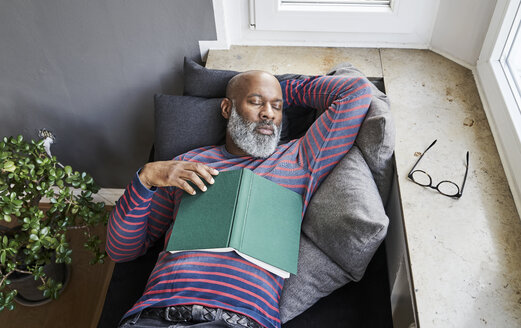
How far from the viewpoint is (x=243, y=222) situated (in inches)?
43.7

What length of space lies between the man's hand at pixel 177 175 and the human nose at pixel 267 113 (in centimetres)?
29

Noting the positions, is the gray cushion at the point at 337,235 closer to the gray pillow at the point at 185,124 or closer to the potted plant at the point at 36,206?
the gray pillow at the point at 185,124

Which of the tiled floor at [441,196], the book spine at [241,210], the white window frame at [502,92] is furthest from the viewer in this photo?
the white window frame at [502,92]

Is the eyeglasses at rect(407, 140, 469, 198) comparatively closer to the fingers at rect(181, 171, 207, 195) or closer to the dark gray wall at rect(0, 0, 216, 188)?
the fingers at rect(181, 171, 207, 195)

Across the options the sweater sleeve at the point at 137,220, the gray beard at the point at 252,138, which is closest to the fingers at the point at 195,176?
the sweater sleeve at the point at 137,220

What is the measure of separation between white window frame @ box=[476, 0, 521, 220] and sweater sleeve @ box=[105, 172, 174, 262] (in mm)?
1024

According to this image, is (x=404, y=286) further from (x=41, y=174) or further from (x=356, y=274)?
(x=41, y=174)

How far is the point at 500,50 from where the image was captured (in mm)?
1396

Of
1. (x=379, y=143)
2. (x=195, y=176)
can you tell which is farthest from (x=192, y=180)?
(x=379, y=143)

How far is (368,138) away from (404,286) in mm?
502

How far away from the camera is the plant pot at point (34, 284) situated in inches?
65.9

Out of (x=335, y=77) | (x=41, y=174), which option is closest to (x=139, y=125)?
(x=41, y=174)

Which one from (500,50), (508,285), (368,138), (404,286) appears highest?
(500,50)

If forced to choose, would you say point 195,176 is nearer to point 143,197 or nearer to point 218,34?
point 143,197
